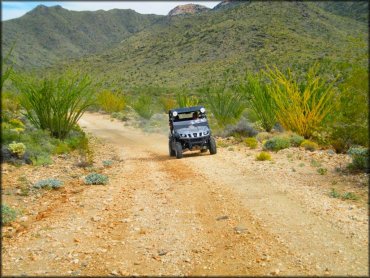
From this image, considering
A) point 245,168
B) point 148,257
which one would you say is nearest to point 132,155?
point 245,168

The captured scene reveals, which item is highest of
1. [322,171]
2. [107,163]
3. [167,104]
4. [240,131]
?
[322,171]

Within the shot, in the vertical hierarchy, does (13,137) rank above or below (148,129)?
above

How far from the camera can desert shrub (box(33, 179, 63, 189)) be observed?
9448 mm

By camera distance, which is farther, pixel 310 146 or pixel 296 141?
pixel 296 141

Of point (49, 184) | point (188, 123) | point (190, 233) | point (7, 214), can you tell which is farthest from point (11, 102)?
point (190, 233)

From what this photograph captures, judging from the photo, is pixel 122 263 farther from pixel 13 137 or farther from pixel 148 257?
pixel 13 137

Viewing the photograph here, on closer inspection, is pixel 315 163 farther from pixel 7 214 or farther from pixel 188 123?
pixel 7 214

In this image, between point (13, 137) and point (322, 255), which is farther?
point (13, 137)

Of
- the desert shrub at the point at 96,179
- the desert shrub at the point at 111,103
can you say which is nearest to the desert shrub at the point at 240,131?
the desert shrub at the point at 96,179

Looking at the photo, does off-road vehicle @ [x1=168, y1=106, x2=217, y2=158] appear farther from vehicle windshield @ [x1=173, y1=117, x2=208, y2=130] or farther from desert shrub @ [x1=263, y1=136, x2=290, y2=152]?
desert shrub @ [x1=263, y1=136, x2=290, y2=152]

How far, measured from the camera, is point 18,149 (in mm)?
11703

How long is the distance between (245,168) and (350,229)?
5.08 m

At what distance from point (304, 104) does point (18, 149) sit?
9.75 m

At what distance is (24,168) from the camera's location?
11.3 meters
